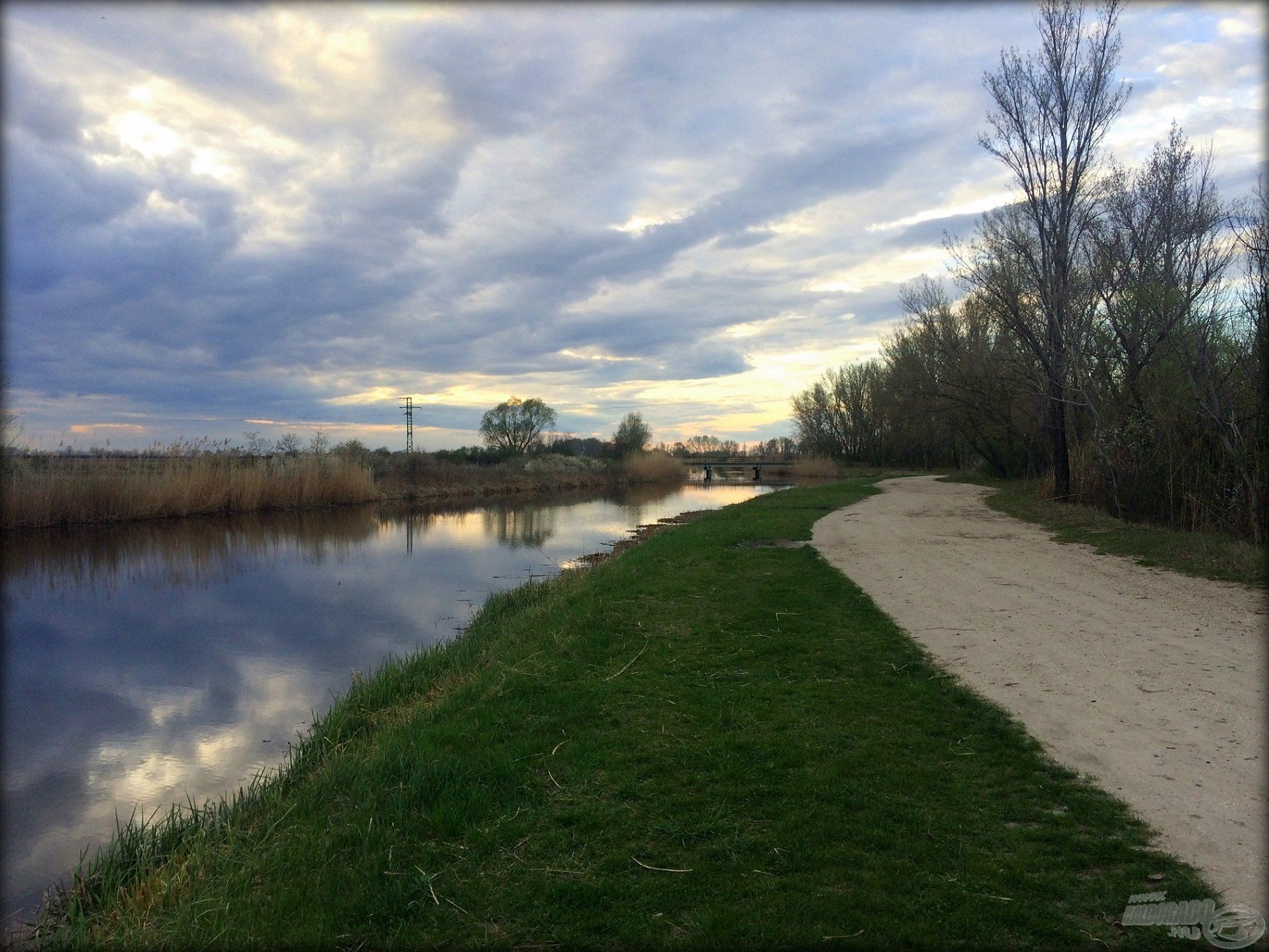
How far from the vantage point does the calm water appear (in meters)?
5.96

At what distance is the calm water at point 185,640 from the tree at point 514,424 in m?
52.3

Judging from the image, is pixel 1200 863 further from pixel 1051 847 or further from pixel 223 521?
pixel 223 521

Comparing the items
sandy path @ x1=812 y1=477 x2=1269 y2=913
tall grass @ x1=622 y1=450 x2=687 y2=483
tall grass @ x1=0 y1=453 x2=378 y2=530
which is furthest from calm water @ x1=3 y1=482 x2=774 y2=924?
tall grass @ x1=622 y1=450 x2=687 y2=483

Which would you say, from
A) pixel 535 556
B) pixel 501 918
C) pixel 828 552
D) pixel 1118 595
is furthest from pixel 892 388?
pixel 501 918

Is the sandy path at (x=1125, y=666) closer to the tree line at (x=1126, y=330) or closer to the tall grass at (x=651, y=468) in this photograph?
the tree line at (x=1126, y=330)

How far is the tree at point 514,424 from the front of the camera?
7606 centimetres

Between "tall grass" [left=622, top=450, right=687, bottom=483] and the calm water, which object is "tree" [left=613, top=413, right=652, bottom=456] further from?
the calm water

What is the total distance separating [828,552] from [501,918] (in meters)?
9.80

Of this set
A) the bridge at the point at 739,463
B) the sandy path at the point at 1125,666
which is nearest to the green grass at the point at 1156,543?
the sandy path at the point at 1125,666

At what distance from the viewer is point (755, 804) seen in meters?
3.73

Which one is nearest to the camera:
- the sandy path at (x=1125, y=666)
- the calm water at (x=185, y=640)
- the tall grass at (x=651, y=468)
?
the sandy path at (x=1125, y=666)

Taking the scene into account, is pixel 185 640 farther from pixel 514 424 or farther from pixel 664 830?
pixel 514 424

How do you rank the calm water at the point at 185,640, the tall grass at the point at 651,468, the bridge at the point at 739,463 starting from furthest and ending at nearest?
the bridge at the point at 739,463 → the tall grass at the point at 651,468 → the calm water at the point at 185,640

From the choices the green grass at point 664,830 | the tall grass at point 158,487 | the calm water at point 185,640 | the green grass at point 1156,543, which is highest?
the tall grass at point 158,487
